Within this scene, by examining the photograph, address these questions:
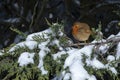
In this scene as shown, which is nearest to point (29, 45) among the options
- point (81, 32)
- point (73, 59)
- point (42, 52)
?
point (42, 52)

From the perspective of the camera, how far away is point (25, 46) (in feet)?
7.70

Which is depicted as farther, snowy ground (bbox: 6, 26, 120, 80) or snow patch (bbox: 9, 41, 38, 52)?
snow patch (bbox: 9, 41, 38, 52)

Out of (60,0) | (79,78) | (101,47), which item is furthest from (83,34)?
(60,0)

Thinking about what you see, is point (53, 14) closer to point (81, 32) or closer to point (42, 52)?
point (81, 32)

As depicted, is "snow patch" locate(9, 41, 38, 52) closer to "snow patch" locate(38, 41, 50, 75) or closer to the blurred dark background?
"snow patch" locate(38, 41, 50, 75)

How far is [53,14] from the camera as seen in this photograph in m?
5.41

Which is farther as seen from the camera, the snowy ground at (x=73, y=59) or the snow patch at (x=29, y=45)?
the snow patch at (x=29, y=45)

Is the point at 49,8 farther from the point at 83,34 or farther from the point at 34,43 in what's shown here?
the point at 34,43

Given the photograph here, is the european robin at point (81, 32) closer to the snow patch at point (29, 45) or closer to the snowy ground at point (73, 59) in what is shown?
the snowy ground at point (73, 59)

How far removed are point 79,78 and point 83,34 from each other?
66 centimetres

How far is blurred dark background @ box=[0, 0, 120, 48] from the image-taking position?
200 inches

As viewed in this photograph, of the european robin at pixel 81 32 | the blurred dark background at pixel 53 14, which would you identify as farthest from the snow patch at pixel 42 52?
the blurred dark background at pixel 53 14

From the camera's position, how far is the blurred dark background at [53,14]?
16.7ft

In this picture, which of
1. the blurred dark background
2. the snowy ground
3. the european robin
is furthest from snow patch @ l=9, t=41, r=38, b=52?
the blurred dark background
